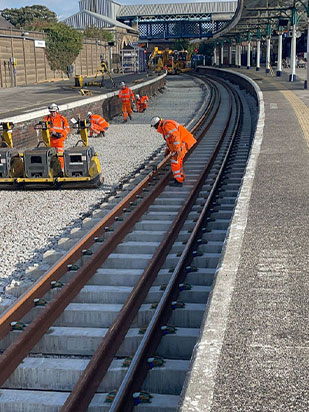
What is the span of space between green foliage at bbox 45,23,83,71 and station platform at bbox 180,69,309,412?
3831 cm

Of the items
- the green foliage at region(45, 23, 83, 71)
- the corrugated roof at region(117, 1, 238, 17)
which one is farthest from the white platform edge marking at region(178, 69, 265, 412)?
the corrugated roof at region(117, 1, 238, 17)

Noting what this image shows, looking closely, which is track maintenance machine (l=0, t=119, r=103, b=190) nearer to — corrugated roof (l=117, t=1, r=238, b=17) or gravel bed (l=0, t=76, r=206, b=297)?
gravel bed (l=0, t=76, r=206, b=297)

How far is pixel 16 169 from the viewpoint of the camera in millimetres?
13633

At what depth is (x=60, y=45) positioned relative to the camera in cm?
4581

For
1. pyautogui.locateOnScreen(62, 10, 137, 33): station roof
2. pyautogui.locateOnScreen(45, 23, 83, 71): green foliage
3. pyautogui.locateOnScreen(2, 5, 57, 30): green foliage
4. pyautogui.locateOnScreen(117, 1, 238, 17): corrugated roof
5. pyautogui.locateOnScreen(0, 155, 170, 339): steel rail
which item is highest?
pyautogui.locateOnScreen(117, 1, 238, 17): corrugated roof

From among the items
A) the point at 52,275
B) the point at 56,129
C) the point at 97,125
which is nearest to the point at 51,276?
the point at 52,275

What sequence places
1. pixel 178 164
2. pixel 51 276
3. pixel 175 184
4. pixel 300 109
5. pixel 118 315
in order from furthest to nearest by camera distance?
pixel 300 109 → pixel 175 184 → pixel 178 164 → pixel 51 276 → pixel 118 315

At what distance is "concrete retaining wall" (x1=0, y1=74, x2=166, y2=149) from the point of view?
17875 millimetres

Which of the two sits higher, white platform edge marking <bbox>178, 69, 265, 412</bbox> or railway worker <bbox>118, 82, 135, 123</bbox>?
railway worker <bbox>118, 82, 135, 123</bbox>

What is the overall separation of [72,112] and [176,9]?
96.1m

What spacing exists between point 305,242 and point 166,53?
66.3m

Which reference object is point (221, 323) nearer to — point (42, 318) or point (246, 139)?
point (42, 318)

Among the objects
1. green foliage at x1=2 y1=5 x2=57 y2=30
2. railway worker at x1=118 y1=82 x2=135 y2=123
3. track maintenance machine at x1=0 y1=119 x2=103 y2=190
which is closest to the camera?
track maintenance machine at x1=0 y1=119 x2=103 y2=190

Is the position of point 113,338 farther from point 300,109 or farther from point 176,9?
point 176,9
